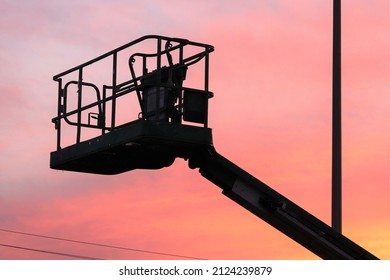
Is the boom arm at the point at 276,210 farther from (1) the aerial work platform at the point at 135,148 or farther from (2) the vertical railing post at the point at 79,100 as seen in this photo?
(2) the vertical railing post at the point at 79,100

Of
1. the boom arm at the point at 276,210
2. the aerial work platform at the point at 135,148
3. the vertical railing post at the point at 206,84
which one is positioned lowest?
the boom arm at the point at 276,210

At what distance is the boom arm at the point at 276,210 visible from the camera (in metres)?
25.7

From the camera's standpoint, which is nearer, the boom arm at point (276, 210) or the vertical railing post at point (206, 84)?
the vertical railing post at point (206, 84)

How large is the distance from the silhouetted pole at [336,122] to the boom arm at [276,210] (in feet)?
2.57

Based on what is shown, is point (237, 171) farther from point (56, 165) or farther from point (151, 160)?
point (56, 165)

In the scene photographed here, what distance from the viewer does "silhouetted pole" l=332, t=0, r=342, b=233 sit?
89.4 feet

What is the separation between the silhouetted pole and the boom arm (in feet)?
2.57

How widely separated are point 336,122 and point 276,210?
10.0 feet

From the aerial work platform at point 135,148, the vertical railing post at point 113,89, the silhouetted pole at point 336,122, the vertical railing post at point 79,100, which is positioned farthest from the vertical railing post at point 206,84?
the silhouetted pole at point 336,122

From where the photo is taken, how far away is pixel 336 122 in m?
28.2

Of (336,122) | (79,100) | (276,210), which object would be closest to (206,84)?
(276,210)

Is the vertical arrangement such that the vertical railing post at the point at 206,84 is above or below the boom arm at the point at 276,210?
above
